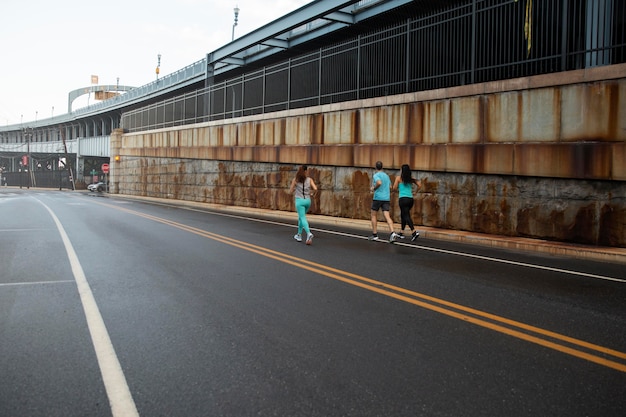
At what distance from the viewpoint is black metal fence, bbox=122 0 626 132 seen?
1055 centimetres

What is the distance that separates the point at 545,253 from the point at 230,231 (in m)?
7.33

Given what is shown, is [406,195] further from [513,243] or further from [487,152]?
[513,243]

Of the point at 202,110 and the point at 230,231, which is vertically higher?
the point at 202,110

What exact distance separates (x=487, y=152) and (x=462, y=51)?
326 centimetres

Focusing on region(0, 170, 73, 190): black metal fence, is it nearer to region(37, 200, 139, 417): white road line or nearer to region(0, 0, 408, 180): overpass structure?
A: region(0, 0, 408, 180): overpass structure

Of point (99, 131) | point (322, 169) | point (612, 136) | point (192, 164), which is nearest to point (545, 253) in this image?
point (612, 136)

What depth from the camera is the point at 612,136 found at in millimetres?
9477

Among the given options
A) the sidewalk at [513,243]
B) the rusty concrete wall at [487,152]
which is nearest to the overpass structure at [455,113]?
the rusty concrete wall at [487,152]

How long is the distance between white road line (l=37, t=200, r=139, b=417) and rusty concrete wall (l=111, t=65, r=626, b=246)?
352 inches

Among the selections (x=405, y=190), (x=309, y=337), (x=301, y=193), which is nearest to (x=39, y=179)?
(x=301, y=193)

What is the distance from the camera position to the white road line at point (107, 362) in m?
2.88

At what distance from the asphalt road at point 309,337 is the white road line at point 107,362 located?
2 cm

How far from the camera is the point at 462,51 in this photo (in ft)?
42.5

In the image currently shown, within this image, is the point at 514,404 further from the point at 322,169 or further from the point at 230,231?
the point at 322,169
